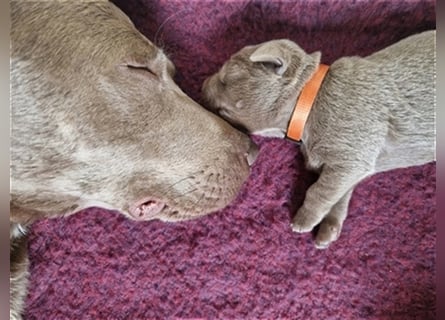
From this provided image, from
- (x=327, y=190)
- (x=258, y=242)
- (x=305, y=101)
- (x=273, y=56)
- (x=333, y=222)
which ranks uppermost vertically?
(x=273, y=56)

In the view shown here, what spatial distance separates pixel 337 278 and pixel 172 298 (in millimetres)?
494

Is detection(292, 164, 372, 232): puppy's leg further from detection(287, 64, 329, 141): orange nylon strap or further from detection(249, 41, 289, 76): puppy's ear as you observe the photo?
detection(249, 41, 289, 76): puppy's ear

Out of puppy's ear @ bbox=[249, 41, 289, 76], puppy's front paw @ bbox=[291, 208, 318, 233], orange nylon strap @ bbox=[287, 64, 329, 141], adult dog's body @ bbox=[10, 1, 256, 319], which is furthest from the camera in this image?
puppy's front paw @ bbox=[291, 208, 318, 233]

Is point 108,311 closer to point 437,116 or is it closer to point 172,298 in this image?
point 172,298

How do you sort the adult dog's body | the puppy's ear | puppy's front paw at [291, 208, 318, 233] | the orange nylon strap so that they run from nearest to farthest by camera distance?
the adult dog's body → the puppy's ear → the orange nylon strap → puppy's front paw at [291, 208, 318, 233]

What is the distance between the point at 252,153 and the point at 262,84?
0.65 feet

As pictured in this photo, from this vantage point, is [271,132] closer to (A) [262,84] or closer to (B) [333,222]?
(A) [262,84]

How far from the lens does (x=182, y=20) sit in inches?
78.4

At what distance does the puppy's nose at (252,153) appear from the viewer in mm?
1831

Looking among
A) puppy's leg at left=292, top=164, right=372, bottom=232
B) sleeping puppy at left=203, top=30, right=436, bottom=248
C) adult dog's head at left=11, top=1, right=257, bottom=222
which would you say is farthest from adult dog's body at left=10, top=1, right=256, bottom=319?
puppy's leg at left=292, top=164, right=372, bottom=232

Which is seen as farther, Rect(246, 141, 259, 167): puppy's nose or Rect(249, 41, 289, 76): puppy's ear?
Rect(246, 141, 259, 167): puppy's nose

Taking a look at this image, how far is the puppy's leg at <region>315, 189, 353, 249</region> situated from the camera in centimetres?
194

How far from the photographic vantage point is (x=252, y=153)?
1862 mm

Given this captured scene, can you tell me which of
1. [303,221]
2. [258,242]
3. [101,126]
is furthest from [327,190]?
[101,126]
